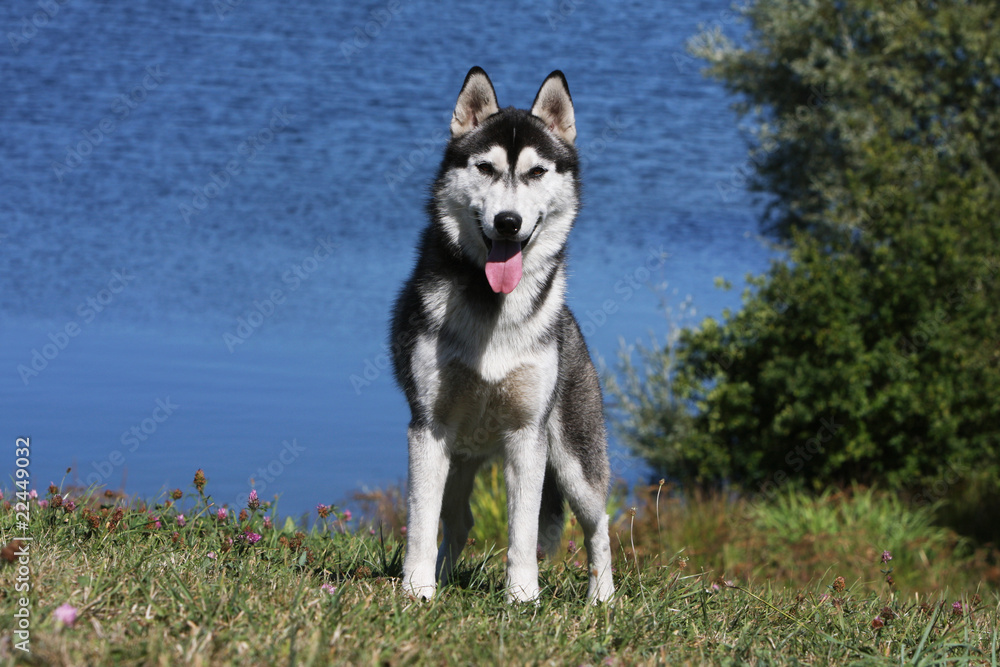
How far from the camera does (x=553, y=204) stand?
4891mm

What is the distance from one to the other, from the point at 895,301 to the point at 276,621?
38.6 ft

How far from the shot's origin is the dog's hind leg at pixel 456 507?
5.34 metres

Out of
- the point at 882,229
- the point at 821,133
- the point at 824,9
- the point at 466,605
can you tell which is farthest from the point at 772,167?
the point at 466,605

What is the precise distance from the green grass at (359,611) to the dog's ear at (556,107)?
108 inches

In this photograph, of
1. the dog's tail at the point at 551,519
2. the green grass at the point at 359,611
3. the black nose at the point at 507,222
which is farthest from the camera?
the dog's tail at the point at 551,519

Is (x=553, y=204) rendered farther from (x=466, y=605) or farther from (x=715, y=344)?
(x=715, y=344)

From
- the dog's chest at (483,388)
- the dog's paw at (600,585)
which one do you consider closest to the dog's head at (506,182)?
Answer: the dog's chest at (483,388)

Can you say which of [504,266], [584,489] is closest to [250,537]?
[584,489]

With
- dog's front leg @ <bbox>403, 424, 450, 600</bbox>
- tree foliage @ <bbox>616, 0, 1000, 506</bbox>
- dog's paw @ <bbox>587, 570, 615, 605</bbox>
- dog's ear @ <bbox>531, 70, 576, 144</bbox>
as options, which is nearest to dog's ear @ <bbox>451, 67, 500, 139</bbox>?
dog's ear @ <bbox>531, 70, 576, 144</bbox>

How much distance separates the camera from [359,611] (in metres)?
3.75

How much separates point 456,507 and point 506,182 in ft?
6.85

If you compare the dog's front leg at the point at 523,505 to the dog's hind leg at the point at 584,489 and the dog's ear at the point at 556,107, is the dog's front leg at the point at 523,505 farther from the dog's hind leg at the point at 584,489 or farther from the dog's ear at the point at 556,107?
the dog's ear at the point at 556,107

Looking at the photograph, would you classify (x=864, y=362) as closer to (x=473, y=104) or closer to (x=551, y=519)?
(x=551, y=519)

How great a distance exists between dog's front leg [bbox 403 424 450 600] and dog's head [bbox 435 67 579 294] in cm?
95
